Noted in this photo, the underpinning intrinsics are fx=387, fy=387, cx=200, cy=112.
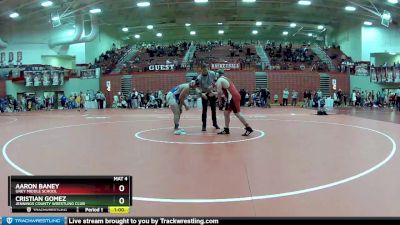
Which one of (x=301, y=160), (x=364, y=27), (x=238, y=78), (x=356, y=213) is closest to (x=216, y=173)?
(x=301, y=160)

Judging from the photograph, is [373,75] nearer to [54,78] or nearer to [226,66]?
[226,66]

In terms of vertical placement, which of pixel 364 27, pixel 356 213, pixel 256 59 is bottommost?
pixel 356 213

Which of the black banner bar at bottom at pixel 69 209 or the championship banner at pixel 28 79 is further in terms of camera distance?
the championship banner at pixel 28 79

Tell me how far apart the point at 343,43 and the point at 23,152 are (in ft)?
139

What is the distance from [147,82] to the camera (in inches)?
1382

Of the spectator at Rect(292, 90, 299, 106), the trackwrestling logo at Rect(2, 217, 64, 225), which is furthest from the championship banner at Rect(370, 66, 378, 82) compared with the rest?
the trackwrestling logo at Rect(2, 217, 64, 225)

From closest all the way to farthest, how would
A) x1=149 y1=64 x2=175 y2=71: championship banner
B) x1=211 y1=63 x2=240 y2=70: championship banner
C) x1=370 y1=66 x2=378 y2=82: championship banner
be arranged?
x1=211 y1=63 x2=240 y2=70: championship banner < x1=149 y1=64 x2=175 y2=71: championship banner < x1=370 y1=66 x2=378 y2=82: championship banner

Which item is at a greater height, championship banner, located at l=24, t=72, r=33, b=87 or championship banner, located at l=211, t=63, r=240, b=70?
championship banner, located at l=211, t=63, r=240, b=70

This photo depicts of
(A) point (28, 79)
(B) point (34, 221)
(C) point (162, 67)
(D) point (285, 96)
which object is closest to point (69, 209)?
(B) point (34, 221)

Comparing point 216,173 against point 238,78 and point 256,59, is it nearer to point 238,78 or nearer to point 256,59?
point 238,78

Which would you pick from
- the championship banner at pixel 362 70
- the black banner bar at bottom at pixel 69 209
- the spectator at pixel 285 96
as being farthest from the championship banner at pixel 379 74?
the black banner bar at bottom at pixel 69 209

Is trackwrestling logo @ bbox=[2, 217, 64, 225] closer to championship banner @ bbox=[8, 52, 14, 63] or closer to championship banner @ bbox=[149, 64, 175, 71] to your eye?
championship banner @ bbox=[149, 64, 175, 71]

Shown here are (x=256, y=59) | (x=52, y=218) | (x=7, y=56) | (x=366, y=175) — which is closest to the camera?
(x=52, y=218)
